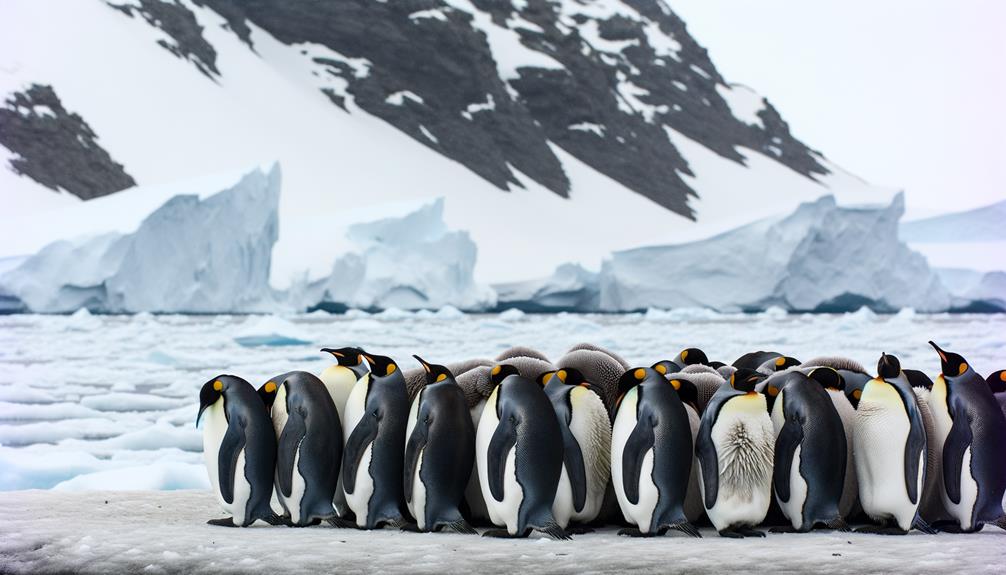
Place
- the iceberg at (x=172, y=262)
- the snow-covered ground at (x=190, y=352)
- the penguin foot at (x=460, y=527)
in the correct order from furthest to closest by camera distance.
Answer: the iceberg at (x=172, y=262) → the snow-covered ground at (x=190, y=352) → the penguin foot at (x=460, y=527)

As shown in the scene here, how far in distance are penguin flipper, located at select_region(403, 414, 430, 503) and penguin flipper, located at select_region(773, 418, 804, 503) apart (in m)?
1.05

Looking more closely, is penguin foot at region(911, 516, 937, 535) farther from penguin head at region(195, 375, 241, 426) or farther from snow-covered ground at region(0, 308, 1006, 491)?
snow-covered ground at region(0, 308, 1006, 491)

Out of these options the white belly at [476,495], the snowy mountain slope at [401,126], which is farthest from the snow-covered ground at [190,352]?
the snowy mountain slope at [401,126]

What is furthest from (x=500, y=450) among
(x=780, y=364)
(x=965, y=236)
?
(x=965, y=236)

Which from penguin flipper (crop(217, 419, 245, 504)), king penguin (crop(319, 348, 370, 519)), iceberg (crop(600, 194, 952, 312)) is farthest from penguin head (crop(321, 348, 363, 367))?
iceberg (crop(600, 194, 952, 312))

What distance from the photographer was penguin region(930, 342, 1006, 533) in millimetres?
3441

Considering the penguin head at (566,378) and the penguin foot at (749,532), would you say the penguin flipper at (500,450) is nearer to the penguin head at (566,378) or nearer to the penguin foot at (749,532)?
the penguin head at (566,378)

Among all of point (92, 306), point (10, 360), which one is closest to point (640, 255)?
point (92, 306)

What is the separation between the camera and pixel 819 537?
321 centimetres

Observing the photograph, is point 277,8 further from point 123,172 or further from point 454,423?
point 454,423

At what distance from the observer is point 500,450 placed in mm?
3250

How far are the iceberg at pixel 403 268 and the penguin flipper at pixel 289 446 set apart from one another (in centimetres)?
2135

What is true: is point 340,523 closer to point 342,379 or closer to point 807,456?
point 342,379

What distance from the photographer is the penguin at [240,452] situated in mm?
3477
